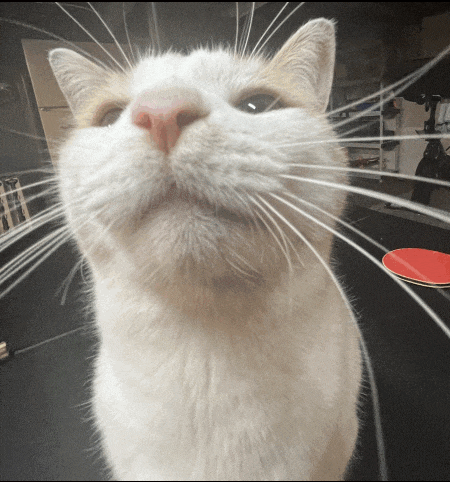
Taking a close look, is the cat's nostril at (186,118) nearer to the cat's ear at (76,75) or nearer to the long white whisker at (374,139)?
the long white whisker at (374,139)

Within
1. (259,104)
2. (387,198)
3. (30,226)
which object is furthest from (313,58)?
(30,226)

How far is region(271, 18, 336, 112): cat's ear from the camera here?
19.3 inches

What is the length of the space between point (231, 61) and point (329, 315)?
37cm

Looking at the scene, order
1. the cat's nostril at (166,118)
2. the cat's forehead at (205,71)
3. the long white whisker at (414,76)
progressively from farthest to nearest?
the long white whisker at (414,76) → the cat's forehead at (205,71) → the cat's nostril at (166,118)

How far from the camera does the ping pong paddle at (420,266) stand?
24.5 inches

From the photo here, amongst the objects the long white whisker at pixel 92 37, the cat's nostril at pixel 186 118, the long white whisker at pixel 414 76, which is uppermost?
the long white whisker at pixel 92 37

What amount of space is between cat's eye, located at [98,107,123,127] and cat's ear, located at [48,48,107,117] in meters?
0.05

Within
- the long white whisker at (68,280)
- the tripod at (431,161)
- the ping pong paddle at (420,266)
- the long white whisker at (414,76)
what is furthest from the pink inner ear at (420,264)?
the long white whisker at (68,280)

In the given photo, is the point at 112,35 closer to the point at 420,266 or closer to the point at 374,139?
the point at 374,139

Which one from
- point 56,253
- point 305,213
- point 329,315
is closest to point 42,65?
point 56,253

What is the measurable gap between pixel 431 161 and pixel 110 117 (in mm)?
488

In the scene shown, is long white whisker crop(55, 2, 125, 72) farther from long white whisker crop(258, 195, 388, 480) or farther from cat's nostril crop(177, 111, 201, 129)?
long white whisker crop(258, 195, 388, 480)

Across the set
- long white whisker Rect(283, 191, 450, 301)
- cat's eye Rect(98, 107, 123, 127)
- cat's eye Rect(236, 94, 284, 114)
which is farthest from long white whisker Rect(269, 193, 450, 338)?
cat's eye Rect(98, 107, 123, 127)

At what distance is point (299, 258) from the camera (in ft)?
1.50
